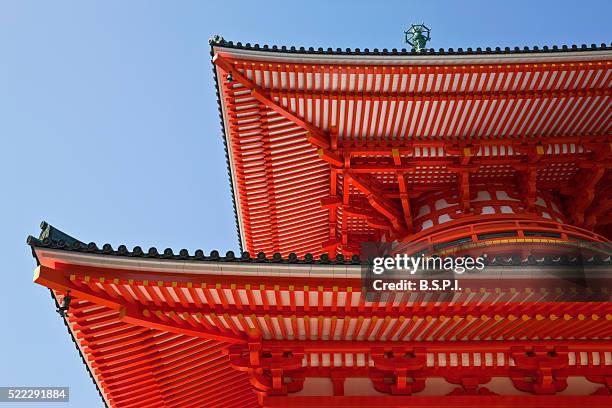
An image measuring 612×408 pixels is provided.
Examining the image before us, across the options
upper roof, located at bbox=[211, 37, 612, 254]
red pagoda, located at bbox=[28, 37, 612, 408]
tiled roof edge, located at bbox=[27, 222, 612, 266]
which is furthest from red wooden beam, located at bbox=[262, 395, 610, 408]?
upper roof, located at bbox=[211, 37, 612, 254]

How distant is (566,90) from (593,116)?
0.94 meters

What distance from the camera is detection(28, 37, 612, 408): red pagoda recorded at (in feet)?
27.0

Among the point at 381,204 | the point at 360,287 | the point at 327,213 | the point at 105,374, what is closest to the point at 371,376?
the point at 360,287

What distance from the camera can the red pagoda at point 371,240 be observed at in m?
8.23

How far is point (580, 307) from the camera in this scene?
8305 mm

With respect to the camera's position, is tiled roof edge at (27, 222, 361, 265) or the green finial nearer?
tiled roof edge at (27, 222, 361, 265)

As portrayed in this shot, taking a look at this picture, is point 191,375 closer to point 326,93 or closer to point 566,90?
point 326,93

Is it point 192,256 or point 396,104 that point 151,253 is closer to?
point 192,256

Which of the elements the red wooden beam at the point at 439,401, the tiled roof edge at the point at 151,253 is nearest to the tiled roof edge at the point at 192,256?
the tiled roof edge at the point at 151,253

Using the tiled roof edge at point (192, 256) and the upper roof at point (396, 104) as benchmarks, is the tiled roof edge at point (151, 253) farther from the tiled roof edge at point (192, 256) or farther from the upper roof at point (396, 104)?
the upper roof at point (396, 104)

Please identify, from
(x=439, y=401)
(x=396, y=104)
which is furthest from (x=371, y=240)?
(x=439, y=401)

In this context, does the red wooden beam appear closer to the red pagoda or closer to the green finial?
the red pagoda

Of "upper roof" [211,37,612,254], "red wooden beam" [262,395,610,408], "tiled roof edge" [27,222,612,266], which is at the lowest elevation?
"red wooden beam" [262,395,610,408]

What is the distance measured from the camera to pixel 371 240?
15.6m
